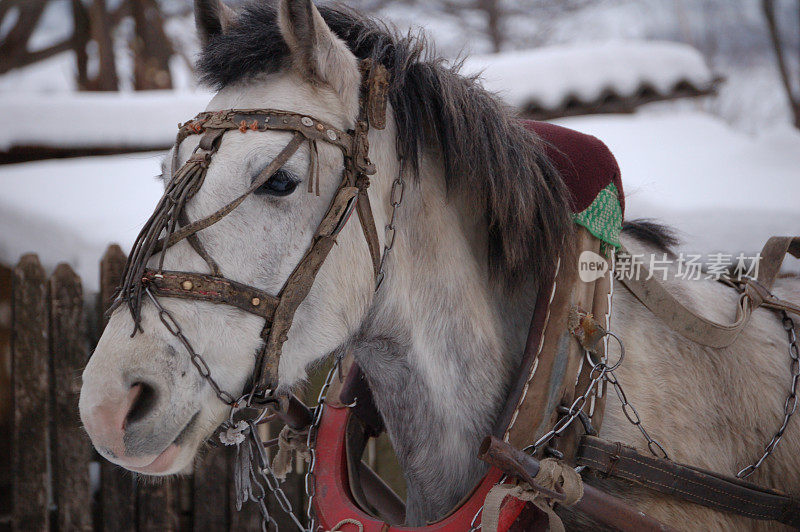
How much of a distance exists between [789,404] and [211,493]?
247cm

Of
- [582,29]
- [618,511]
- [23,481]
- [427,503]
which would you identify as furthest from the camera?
[582,29]

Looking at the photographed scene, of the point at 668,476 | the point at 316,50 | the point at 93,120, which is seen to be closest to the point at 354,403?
the point at 668,476

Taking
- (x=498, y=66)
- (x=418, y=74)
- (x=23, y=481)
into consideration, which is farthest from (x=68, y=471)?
(x=498, y=66)

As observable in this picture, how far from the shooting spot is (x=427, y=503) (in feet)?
5.43

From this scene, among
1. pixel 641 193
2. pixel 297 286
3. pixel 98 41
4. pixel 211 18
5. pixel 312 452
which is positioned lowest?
pixel 312 452

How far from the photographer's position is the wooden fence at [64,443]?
2826mm

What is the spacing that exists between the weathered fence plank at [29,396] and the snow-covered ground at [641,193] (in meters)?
0.26

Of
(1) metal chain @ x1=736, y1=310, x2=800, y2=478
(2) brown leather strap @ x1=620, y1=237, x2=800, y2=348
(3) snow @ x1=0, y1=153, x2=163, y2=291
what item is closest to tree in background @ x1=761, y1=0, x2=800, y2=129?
(1) metal chain @ x1=736, y1=310, x2=800, y2=478

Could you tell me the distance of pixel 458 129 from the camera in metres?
1.47

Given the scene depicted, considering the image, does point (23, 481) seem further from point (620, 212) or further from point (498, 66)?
point (498, 66)

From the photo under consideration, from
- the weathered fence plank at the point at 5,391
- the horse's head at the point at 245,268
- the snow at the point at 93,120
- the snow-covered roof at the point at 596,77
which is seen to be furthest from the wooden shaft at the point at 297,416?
the snow-covered roof at the point at 596,77

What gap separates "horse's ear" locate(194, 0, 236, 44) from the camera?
1.57m

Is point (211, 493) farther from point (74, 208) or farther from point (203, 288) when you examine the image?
point (203, 288)

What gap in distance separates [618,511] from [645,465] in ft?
0.48
